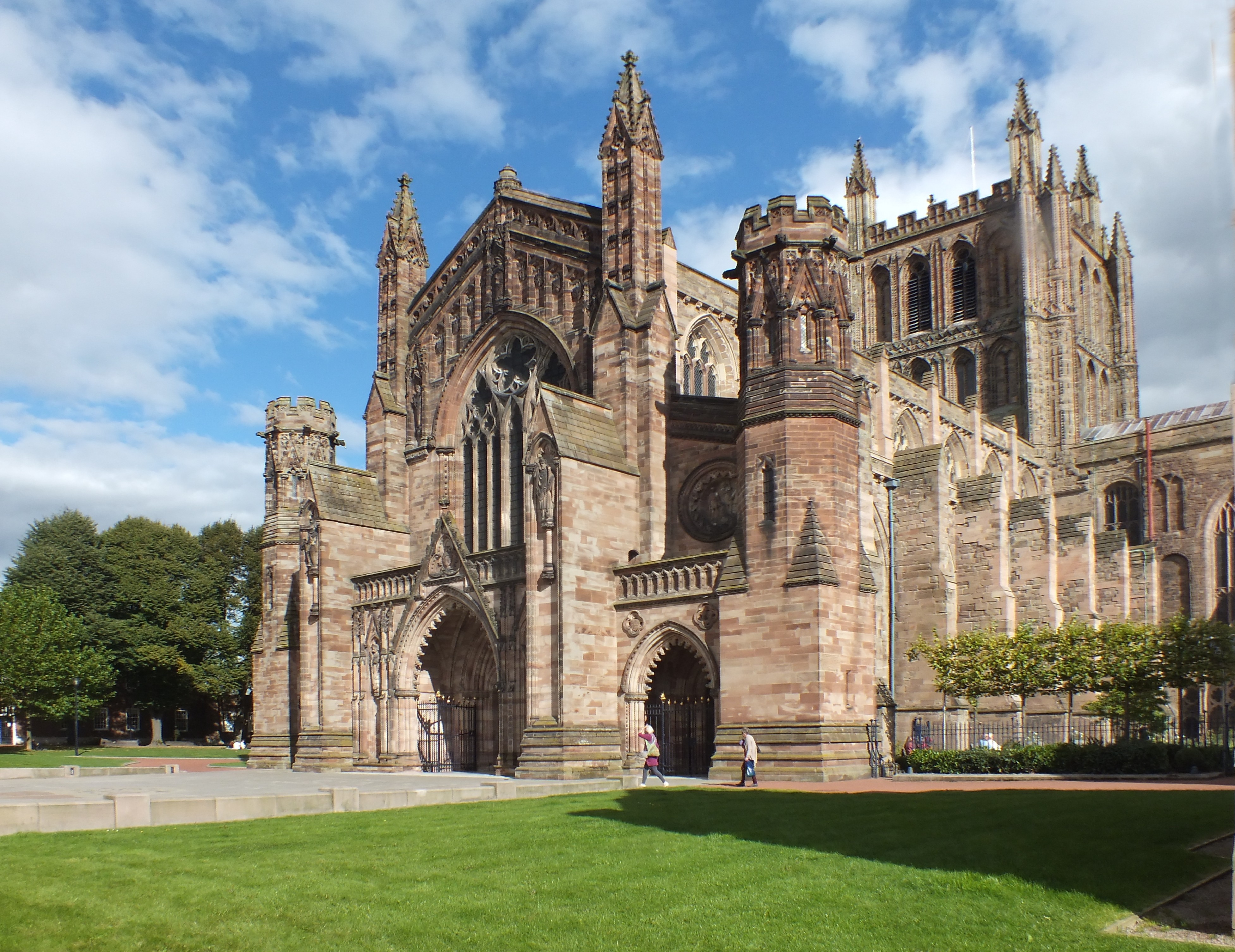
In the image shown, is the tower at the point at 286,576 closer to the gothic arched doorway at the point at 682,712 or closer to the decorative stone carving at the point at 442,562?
the decorative stone carving at the point at 442,562

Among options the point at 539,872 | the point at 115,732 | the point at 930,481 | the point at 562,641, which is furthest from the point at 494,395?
the point at 115,732

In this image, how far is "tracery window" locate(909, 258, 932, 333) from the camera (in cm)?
6359

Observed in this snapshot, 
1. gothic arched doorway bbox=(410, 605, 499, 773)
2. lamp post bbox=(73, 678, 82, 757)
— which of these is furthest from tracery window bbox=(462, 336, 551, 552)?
lamp post bbox=(73, 678, 82, 757)

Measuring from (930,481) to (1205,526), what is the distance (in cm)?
2282

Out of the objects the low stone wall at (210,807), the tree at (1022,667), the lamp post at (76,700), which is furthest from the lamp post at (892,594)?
Result: the lamp post at (76,700)

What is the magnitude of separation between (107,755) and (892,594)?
33.0m

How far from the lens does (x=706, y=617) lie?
25.6m

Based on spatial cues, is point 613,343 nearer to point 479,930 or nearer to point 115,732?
point 479,930

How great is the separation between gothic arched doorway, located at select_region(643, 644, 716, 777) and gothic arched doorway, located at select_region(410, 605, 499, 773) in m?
5.56

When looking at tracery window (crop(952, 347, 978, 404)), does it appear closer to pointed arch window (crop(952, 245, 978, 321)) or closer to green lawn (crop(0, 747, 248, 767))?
pointed arch window (crop(952, 245, 978, 321))

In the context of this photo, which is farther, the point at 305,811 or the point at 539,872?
the point at 305,811

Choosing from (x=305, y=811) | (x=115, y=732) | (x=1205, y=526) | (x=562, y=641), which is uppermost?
(x=1205, y=526)

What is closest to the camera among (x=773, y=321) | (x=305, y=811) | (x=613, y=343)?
(x=305, y=811)

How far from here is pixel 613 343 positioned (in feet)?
97.3
